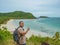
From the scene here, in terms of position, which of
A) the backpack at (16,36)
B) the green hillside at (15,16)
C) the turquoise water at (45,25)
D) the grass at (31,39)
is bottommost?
the grass at (31,39)

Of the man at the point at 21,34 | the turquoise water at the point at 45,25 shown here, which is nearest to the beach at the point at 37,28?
the turquoise water at the point at 45,25

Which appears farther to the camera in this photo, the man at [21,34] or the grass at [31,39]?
the grass at [31,39]

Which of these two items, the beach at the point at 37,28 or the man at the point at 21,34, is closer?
the man at the point at 21,34

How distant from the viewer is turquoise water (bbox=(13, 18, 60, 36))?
3.19m

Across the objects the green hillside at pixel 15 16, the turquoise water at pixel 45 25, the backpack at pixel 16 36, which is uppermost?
the green hillside at pixel 15 16

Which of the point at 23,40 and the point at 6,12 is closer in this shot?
the point at 23,40

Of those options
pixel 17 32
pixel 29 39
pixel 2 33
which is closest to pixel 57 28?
pixel 29 39

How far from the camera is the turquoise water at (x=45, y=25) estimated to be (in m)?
3.19

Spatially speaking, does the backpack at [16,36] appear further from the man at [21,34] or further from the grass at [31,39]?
the grass at [31,39]

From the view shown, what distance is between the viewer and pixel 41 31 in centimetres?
323

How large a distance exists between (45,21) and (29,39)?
0.41 meters

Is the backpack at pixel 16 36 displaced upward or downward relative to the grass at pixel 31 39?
upward

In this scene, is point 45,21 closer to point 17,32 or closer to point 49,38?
point 49,38

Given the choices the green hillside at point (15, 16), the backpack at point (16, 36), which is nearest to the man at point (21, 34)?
the backpack at point (16, 36)
